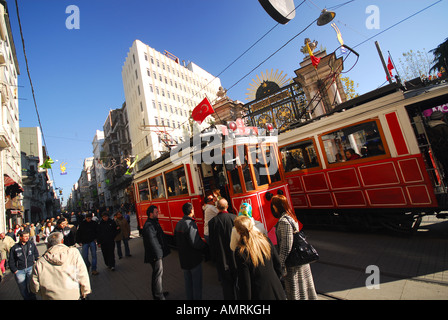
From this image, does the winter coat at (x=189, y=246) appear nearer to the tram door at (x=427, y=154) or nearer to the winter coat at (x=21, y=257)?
the winter coat at (x=21, y=257)

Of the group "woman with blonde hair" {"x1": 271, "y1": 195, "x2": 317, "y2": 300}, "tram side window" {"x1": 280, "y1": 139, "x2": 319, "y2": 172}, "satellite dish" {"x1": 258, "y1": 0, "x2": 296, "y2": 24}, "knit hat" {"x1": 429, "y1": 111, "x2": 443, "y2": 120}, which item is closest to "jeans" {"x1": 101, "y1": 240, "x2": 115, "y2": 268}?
"woman with blonde hair" {"x1": 271, "y1": 195, "x2": 317, "y2": 300}

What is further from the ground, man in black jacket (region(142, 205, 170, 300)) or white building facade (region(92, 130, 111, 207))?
white building facade (region(92, 130, 111, 207))

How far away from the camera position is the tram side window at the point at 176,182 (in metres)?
6.82

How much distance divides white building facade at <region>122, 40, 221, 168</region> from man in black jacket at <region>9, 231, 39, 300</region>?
967 inches

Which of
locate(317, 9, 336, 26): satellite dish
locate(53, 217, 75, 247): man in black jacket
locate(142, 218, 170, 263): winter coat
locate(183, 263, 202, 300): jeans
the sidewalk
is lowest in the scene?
the sidewalk

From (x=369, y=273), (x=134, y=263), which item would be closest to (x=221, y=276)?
(x=369, y=273)

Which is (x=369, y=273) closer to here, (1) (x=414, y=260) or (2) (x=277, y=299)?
(1) (x=414, y=260)

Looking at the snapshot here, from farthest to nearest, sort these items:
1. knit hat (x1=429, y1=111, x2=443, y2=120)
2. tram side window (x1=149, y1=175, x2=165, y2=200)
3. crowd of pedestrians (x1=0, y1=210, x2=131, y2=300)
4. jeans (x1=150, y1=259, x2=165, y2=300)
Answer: tram side window (x1=149, y1=175, x2=165, y2=200)
knit hat (x1=429, y1=111, x2=443, y2=120)
jeans (x1=150, y1=259, x2=165, y2=300)
crowd of pedestrians (x1=0, y1=210, x2=131, y2=300)

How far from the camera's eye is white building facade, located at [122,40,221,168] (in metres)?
31.3

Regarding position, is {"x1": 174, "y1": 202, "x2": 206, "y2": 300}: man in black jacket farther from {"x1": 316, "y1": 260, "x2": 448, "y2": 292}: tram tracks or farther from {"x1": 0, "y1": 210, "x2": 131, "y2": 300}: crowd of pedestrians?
{"x1": 316, "y1": 260, "x2": 448, "y2": 292}: tram tracks

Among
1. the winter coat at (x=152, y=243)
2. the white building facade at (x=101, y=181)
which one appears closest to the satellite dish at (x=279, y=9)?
the winter coat at (x=152, y=243)

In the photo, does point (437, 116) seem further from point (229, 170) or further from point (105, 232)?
point (105, 232)

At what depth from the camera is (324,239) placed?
630 cm

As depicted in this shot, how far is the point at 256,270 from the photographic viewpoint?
7.50ft
